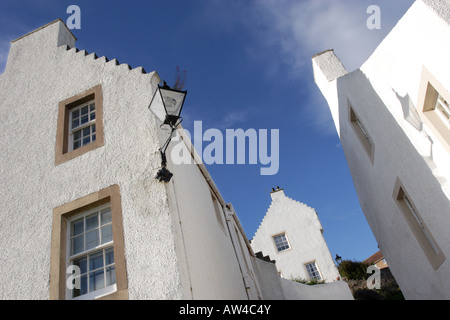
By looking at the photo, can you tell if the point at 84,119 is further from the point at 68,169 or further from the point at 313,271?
the point at 313,271

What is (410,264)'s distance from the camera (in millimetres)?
Answer: 11438

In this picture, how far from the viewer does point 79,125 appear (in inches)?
318

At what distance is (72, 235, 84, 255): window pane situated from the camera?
625cm

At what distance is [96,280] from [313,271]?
73.1 feet

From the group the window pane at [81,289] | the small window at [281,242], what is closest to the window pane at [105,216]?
the window pane at [81,289]

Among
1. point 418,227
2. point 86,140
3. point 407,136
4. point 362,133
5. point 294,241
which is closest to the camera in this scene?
point 86,140

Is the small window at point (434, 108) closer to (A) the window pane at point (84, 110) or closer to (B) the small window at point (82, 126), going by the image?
(B) the small window at point (82, 126)

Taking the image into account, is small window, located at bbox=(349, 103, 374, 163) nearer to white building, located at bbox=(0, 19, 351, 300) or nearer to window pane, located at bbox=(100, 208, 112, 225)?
white building, located at bbox=(0, 19, 351, 300)

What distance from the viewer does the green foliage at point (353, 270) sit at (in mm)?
26656

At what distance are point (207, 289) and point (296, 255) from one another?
2124 cm

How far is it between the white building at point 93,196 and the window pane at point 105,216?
20 millimetres

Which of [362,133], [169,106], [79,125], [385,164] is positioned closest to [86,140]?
[79,125]

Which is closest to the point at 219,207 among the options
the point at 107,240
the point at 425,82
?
the point at 107,240
